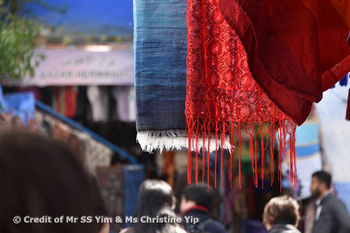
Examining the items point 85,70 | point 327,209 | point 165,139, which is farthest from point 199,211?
point 85,70

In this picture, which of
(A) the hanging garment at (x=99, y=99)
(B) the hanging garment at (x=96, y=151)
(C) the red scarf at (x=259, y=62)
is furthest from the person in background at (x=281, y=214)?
(A) the hanging garment at (x=99, y=99)

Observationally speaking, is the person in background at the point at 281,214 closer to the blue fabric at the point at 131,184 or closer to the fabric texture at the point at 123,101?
the blue fabric at the point at 131,184

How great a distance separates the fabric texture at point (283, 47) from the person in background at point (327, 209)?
147 inches

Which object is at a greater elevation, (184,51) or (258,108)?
(184,51)

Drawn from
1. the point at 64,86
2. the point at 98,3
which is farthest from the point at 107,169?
the point at 98,3

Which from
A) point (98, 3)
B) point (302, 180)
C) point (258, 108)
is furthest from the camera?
point (98, 3)

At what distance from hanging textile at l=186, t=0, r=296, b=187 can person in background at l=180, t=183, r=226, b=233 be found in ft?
8.69

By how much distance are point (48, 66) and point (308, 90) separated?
5.88 metres

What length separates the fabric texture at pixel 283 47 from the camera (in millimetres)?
1748

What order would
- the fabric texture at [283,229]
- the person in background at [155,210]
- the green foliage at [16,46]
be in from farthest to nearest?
the green foliage at [16,46] < the fabric texture at [283,229] < the person in background at [155,210]

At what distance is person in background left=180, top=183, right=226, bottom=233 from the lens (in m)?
4.71

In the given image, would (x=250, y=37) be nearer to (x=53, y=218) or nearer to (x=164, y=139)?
(x=164, y=139)

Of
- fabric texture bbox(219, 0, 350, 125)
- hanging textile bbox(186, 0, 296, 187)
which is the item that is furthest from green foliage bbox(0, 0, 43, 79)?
fabric texture bbox(219, 0, 350, 125)

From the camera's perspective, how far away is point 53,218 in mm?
1080
